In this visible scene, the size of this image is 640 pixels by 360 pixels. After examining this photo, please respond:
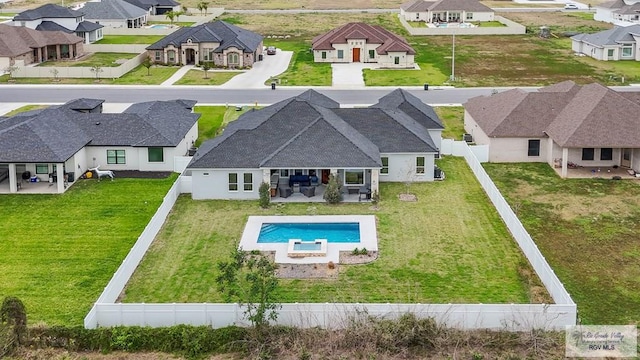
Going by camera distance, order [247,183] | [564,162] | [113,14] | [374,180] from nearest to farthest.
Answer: [374,180] → [247,183] → [564,162] → [113,14]

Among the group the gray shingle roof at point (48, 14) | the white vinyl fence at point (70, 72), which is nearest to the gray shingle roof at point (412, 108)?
the white vinyl fence at point (70, 72)

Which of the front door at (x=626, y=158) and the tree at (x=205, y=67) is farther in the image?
the tree at (x=205, y=67)

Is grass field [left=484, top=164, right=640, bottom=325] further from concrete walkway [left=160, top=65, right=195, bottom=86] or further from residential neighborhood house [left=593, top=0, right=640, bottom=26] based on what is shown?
residential neighborhood house [left=593, top=0, right=640, bottom=26]

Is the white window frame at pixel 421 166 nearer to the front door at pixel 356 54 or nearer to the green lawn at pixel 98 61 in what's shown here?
the front door at pixel 356 54

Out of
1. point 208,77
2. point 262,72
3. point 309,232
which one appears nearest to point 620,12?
point 262,72

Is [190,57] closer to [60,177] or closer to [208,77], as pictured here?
[208,77]

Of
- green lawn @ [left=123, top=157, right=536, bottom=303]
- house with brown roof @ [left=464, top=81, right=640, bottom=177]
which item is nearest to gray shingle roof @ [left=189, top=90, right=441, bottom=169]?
green lawn @ [left=123, top=157, right=536, bottom=303]
